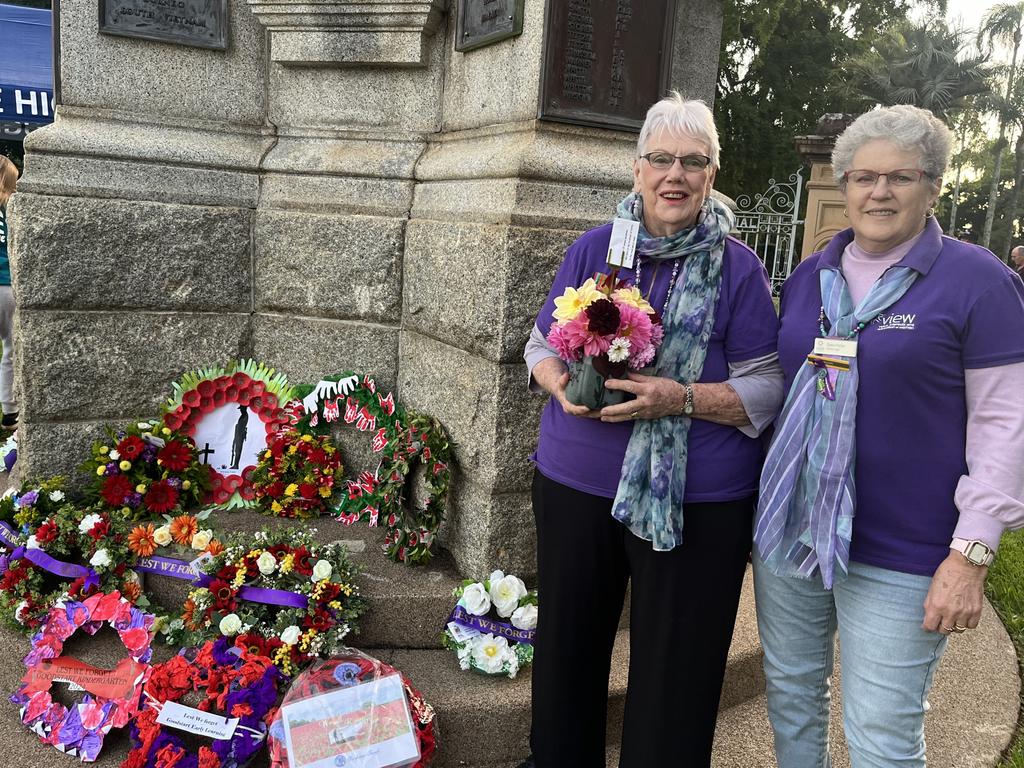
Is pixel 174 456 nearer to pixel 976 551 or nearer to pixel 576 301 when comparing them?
pixel 576 301

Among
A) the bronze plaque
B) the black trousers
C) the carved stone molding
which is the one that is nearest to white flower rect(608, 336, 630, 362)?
the black trousers

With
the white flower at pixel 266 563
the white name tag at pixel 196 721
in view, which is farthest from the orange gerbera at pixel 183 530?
the white name tag at pixel 196 721

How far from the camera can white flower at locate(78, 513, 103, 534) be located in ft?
9.89

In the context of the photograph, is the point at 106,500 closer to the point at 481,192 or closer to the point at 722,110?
the point at 481,192

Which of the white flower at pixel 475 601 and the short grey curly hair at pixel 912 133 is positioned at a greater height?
the short grey curly hair at pixel 912 133

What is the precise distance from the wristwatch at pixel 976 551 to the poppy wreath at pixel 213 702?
199cm

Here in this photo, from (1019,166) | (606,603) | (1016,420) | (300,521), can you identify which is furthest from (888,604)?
(1019,166)

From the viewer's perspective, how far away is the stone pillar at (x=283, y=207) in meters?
3.00

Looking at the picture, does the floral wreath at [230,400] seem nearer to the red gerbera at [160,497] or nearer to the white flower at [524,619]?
the red gerbera at [160,497]

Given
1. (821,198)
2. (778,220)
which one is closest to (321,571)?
(821,198)

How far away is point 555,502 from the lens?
2066 mm

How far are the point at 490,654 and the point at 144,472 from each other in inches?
71.2

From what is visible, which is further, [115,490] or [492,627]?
[115,490]

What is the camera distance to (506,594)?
8.89 ft
